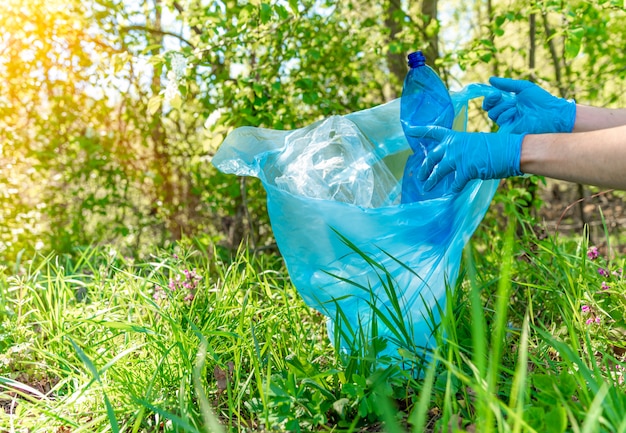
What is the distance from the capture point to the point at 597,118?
1.81 m

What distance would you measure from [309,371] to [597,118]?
3.97 feet

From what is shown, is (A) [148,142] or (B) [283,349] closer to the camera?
(B) [283,349]

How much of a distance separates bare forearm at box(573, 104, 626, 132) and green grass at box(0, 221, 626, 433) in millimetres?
449

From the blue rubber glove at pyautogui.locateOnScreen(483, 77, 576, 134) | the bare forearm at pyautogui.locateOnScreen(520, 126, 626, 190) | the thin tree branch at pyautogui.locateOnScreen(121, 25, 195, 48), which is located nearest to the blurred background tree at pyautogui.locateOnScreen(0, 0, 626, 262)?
the thin tree branch at pyautogui.locateOnScreen(121, 25, 195, 48)

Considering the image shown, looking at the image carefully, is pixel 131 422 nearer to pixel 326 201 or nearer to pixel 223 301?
pixel 223 301

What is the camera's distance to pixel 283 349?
177 cm

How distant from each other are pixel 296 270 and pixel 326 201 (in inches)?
9.7

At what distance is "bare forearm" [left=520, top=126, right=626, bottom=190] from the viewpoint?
1.35m

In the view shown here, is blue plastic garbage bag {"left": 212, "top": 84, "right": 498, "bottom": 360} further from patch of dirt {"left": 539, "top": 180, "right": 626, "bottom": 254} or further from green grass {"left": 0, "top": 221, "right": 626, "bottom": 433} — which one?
patch of dirt {"left": 539, "top": 180, "right": 626, "bottom": 254}

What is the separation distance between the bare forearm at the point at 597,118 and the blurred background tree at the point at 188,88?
72 centimetres

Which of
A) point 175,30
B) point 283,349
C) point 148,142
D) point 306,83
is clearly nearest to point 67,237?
point 148,142

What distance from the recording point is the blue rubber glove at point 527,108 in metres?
1.82

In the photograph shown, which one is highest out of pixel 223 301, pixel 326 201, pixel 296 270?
pixel 326 201

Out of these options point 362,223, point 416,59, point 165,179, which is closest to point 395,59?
point 165,179
